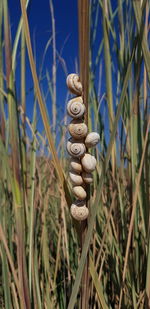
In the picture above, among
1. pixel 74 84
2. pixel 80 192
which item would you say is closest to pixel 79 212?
pixel 80 192

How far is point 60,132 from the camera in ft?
3.62

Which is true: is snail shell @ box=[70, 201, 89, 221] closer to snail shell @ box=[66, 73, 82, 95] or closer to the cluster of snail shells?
the cluster of snail shells

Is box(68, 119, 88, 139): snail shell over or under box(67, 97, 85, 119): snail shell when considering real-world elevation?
under

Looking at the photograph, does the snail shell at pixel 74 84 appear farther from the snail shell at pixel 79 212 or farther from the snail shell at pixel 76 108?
the snail shell at pixel 79 212

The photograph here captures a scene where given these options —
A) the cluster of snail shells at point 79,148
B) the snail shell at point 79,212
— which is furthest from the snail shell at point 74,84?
the snail shell at point 79,212

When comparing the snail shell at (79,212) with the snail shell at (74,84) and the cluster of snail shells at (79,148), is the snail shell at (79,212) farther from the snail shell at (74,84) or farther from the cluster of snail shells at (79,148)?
the snail shell at (74,84)

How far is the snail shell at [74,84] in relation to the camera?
0.29 metres

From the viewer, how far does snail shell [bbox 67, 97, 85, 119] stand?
0.29m

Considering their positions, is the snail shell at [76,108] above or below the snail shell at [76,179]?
above

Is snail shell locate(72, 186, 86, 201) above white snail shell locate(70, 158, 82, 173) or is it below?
below

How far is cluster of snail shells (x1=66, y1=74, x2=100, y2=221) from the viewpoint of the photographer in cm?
29

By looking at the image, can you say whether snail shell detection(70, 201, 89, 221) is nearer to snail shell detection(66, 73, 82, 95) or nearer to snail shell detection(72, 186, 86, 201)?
snail shell detection(72, 186, 86, 201)

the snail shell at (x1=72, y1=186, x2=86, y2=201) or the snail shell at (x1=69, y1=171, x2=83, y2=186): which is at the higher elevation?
the snail shell at (x1=69, y1=171, x2=83, y2=186)

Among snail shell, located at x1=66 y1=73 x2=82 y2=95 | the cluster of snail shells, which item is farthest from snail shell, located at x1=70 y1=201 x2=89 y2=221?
snail shell, located at x1=66 y1=73 x2=82 y2=95
